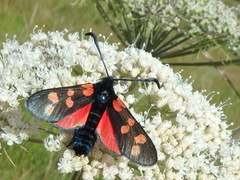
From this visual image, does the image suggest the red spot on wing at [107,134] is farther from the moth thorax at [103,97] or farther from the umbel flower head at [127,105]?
the umbel flower head at [127,105]

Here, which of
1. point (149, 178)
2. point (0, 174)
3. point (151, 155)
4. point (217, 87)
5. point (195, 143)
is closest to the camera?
point (151, 155)

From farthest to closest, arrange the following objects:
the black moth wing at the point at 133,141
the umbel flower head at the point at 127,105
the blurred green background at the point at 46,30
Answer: the blurred green background at the point at 46,30, the umbel flower head at the point at 127,105, the black moth wing at the point at 133,141

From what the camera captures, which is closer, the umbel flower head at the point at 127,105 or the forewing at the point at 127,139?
the forewing at the point at 127,139

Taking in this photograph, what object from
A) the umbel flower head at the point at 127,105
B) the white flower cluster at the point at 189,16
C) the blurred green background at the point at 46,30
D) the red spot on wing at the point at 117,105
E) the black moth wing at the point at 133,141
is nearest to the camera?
the black moth wing at the point at 133,141

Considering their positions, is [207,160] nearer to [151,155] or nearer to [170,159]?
[170,159]

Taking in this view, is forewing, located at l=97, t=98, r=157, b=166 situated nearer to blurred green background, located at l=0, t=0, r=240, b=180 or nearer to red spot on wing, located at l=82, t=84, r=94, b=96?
red spot on wing, located at l=82, t=84, r=94, b=96

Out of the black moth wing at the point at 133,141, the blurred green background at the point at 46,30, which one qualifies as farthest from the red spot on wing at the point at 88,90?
the blurred green background at the point at 46,30

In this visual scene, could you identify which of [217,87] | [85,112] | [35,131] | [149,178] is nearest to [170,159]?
[149,178]
